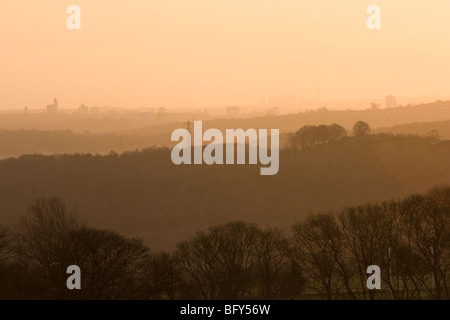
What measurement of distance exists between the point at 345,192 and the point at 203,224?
105ft

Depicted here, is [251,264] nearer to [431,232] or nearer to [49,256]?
[431,232]

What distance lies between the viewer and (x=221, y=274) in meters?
67.1

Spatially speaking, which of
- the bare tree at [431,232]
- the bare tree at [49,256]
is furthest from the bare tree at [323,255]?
the bare tree at [49,256]

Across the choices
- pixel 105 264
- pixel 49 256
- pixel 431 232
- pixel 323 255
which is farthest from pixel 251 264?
pixel 49 256

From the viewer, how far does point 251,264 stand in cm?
6888

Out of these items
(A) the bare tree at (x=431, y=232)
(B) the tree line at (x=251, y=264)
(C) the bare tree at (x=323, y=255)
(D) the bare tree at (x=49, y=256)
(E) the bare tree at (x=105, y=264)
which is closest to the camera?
(D) the bare tree at (x=49, y=256)

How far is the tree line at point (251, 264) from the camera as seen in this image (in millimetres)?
61531

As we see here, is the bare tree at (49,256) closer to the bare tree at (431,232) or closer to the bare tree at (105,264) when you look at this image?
the bare tree at (105,264)

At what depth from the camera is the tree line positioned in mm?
61531

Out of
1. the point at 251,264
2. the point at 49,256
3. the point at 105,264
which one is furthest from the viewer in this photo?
the point at 251,264

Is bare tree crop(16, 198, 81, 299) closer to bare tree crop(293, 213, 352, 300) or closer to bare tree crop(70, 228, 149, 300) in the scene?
bare tree crop(70, 228, 149, 300)
